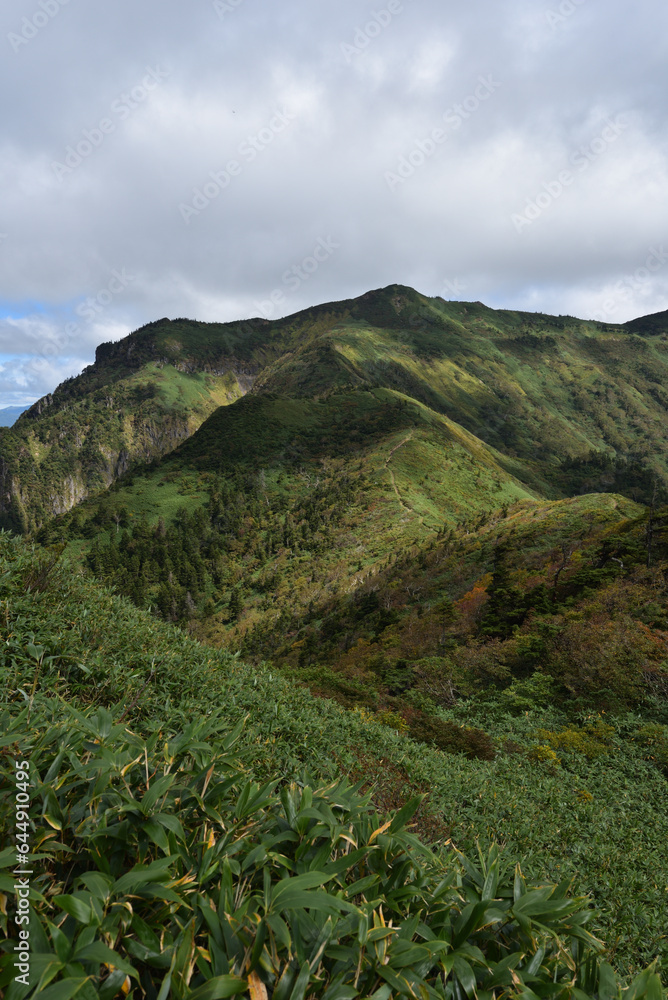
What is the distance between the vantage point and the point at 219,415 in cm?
9356

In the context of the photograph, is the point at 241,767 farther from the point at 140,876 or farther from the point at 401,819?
the point at 140,876

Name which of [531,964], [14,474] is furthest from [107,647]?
[14,474]

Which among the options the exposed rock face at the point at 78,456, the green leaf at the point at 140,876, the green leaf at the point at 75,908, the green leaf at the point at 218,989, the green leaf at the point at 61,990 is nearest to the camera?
the green leaf at the point at 61,990

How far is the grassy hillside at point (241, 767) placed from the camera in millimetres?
1919

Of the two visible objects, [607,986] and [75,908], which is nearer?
[75,908]

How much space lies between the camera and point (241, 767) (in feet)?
9.29

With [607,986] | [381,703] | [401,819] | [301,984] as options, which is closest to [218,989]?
[301,984]

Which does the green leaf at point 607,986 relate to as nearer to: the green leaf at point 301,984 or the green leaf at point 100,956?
the green leaf at point 301,984

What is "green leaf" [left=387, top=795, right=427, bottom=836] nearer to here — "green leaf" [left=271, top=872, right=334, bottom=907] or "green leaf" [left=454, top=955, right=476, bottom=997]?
"green leaf" [left=454, top=955, right=476, bottom=997]

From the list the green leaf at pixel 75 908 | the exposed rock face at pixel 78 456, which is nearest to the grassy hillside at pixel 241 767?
the green leaf at pixel 75 908

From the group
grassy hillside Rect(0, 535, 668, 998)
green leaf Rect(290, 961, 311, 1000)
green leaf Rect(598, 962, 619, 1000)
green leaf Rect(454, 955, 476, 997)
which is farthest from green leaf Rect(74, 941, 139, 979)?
green leaf Rect(598, 962, 619, 1000)

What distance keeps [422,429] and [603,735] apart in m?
71.9

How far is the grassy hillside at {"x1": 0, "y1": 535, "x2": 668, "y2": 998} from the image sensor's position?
192cm

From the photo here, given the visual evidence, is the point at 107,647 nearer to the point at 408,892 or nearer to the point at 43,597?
the point at 43,597
